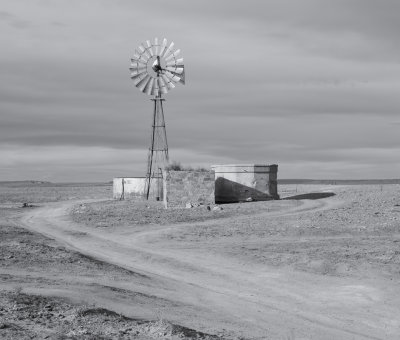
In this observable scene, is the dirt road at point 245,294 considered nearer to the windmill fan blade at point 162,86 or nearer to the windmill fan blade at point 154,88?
the windmill fan blade at point 162,86

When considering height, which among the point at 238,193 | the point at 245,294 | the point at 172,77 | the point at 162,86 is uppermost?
the point at 172,77

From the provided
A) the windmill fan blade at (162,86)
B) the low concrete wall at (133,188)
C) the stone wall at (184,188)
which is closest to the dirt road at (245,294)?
the stone wall at (184,188)

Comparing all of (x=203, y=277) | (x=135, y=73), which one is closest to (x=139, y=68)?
(x=135, y=73)

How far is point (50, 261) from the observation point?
1780 cm

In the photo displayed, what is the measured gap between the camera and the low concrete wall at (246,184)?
40438 millimetres

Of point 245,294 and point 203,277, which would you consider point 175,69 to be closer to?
point 203,277

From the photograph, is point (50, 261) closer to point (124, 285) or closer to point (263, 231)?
point (124, 285)

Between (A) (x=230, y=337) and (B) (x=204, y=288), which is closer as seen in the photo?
(A) (x=230, y=337)

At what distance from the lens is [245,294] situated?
14102mm

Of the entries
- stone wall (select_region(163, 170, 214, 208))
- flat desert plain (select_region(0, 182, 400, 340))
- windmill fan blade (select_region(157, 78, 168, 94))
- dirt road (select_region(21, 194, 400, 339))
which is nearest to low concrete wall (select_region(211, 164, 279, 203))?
stone wall (select_region(163, 170, 214, 208))

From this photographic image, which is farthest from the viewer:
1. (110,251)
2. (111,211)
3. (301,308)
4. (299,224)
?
(111,211)

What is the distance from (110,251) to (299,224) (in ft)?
32.9

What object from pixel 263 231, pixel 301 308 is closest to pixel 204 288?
pixel 301 308

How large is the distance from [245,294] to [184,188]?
22510 millimetres
